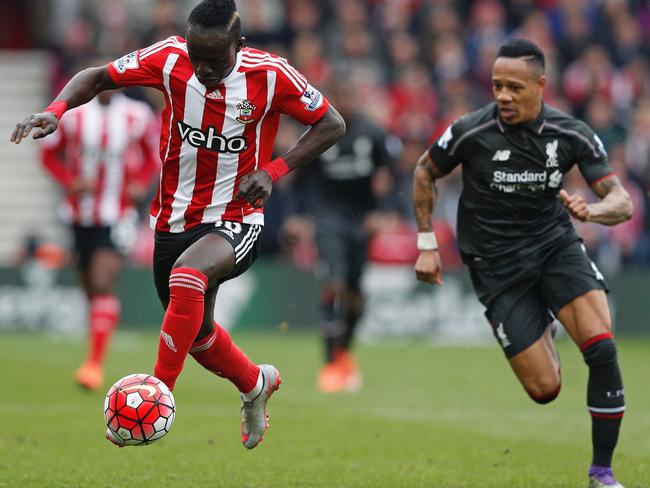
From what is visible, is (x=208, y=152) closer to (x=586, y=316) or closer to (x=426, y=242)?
(x=426, y=242)

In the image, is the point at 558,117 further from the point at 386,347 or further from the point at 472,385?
the point at 386,347

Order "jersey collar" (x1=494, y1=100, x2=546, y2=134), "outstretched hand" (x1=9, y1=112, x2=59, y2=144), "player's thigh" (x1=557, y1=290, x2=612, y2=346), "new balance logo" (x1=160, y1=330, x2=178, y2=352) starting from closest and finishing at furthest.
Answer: "outstretched hand" (x1=9, y1=112, x2=59, y2=144)
"new balance logo" (x1=160, y1=330, x2=178, y2=352)
"player's thigh" (x1=557, y1=290, x2=612, y2=346)
"jersey collar" (x1=494, y1=100, x2=546, y2=134)

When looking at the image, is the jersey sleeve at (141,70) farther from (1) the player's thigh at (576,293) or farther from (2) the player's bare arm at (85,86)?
(1) the player's thigh at (576,293)

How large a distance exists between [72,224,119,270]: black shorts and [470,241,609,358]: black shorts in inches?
200

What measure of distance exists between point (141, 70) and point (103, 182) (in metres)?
5.14

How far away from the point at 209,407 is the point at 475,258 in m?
3.58

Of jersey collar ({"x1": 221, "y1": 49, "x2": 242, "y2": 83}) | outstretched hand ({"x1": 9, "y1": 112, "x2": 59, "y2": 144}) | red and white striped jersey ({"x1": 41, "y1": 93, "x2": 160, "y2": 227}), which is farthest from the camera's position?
red and white striped jersey ({"x1": 41, "y1": 93, "x2": 160, "y2": 227})

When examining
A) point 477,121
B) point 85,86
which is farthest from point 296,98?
point 477,121

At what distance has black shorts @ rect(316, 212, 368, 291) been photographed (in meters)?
12.1

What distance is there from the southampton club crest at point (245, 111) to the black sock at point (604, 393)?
7.50ft

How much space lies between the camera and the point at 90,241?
1173 centimetres

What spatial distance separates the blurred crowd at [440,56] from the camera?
1764 centimetres

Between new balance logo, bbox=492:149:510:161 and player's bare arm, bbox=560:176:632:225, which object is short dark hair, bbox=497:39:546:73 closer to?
new balance logo, bbox=492:149:510:161

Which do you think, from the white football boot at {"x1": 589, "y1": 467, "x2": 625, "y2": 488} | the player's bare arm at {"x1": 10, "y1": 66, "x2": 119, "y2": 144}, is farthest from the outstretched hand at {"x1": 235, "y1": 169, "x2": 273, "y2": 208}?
the white football boot at {"x1": 589, "y1": 467, "x2": 625, "y2": 488}
